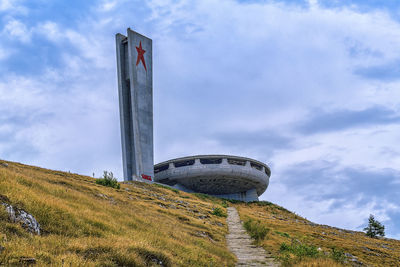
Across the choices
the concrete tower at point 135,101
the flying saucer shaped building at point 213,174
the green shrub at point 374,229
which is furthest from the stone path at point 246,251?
the flying saucer shaped building at point 213,174

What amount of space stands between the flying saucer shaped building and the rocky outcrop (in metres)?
53.0

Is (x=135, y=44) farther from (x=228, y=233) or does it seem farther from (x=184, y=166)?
(x=228, y=233)

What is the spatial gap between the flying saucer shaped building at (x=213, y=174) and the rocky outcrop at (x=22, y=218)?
174 feet

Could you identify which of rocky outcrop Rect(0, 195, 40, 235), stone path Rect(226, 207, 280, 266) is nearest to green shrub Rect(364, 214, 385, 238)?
stone path Rect(226, 207, 280, 266)

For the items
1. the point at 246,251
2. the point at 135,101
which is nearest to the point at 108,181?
the point at 246,251

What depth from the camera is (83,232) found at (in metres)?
8.64

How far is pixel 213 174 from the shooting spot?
199 ft

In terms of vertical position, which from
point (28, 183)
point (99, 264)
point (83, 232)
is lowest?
point (99, 264)

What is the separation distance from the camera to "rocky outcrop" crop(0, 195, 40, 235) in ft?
24.2

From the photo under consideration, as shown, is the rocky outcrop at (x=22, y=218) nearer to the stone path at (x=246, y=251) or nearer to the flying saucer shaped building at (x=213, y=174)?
the stone path at (x=246, y=251)

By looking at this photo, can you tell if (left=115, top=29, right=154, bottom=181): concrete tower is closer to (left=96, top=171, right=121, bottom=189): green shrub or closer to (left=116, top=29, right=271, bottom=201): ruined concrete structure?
(left=116, top=29, right=271, bottom=201): ruined concrete structure

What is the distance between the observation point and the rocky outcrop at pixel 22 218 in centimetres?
738

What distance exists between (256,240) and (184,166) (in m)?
46.0

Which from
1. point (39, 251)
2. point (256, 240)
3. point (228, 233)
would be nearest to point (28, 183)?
point (39, 251)
